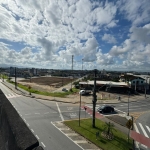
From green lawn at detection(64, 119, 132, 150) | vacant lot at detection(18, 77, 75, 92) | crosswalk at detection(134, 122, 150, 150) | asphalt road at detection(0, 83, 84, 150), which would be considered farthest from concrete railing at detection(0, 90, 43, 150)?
vacant lot at detection(18, 77, 75, 92)

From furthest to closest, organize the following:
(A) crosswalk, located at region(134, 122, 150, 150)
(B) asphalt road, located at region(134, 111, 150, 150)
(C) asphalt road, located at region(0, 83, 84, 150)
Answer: (B) asphalt road, located at region(134, 111, 150, 150) < (A) crosswalk, located at region(134, 122, 150, 150) < (C) asphalt road, located at region(0, 83, 84, 150)

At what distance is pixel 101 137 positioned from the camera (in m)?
19.5

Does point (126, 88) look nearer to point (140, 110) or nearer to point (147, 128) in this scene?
point (140, 110)

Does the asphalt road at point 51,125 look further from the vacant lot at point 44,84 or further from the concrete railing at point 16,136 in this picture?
the vacant lot at point 44,84

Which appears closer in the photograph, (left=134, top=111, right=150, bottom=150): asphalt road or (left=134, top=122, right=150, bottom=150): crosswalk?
(left=134, top=122, right=150, bottom=150): crosswalk

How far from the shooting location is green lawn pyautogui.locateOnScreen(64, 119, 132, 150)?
17547 mm

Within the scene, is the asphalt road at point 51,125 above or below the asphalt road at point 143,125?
above

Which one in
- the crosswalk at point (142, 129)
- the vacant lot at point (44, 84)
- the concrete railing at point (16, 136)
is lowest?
the crosswalk at point (142, 129)

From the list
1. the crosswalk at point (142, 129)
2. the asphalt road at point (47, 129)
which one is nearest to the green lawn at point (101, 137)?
the asphalt road at point (47, 129)

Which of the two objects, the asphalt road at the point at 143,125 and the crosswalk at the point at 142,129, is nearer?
the crosswalk at the point at 142,129

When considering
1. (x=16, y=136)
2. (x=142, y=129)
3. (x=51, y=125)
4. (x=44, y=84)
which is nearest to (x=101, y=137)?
(x=51, y=125)

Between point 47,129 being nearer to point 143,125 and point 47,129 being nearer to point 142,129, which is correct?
point 142,129

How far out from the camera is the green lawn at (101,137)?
1755cm

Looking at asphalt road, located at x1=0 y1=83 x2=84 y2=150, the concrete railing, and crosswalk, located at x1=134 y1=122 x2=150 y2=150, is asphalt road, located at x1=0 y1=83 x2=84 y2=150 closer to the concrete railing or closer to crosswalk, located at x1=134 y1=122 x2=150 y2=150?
crosswalk, located at x1=134 y1=122 x2=150 y2=150
